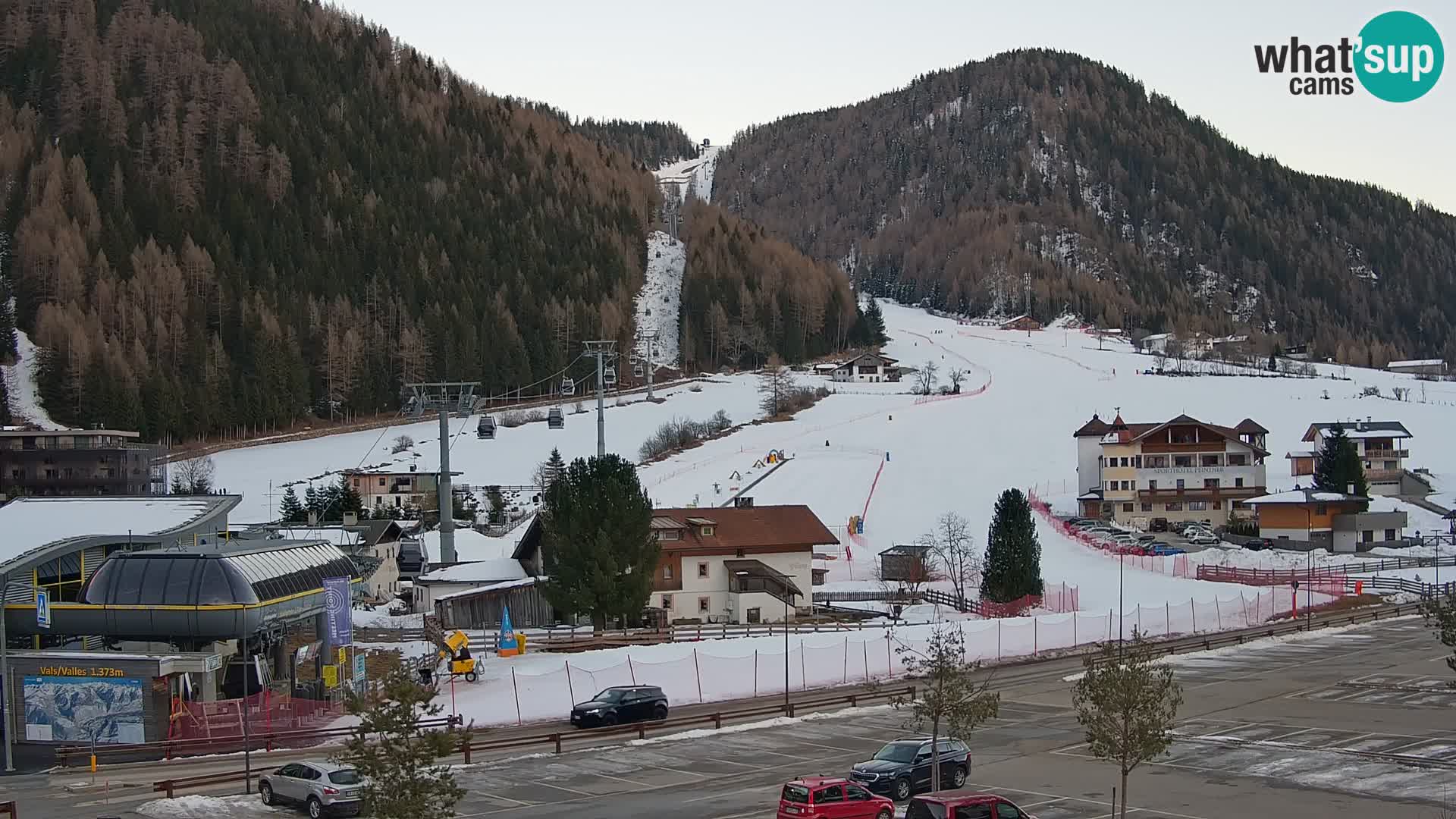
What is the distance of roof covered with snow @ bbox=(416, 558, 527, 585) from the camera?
51.0 meters

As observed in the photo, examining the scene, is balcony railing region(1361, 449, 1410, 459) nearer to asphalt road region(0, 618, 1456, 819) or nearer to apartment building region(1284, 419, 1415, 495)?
apartment building region(1284, 419, 1415, 495)

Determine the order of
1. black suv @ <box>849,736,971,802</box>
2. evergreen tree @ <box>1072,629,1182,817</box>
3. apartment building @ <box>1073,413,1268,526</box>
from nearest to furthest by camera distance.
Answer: evergreen tree @ <box>1072,629,1182,817</box> < black suv @ <box>849,736,971,802</box> < apartment building @ <box>1073,413,1268,526</box>

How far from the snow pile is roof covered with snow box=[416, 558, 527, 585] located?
71.7 metres

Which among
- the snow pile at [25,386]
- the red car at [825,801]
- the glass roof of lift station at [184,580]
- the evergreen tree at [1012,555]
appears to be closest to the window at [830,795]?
the red car at [825,801]

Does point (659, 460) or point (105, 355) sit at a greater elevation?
point (105, 355)

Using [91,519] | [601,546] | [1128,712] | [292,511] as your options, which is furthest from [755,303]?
[1128,712]

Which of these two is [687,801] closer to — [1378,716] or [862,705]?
[862,705]

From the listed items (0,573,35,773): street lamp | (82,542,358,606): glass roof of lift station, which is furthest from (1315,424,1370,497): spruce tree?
(0,573,35,773): street lamp

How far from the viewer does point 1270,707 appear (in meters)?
35.2

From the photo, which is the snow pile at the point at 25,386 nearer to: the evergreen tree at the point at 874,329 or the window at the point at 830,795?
the evergreen tree at the point at 874,329

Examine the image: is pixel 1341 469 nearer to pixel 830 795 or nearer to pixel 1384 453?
pixel 1384 453

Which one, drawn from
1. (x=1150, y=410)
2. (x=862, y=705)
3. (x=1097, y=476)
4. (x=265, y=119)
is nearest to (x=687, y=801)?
(x=862, y=705)

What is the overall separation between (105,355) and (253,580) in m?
96.8

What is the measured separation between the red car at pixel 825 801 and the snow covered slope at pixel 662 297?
13375 cm
